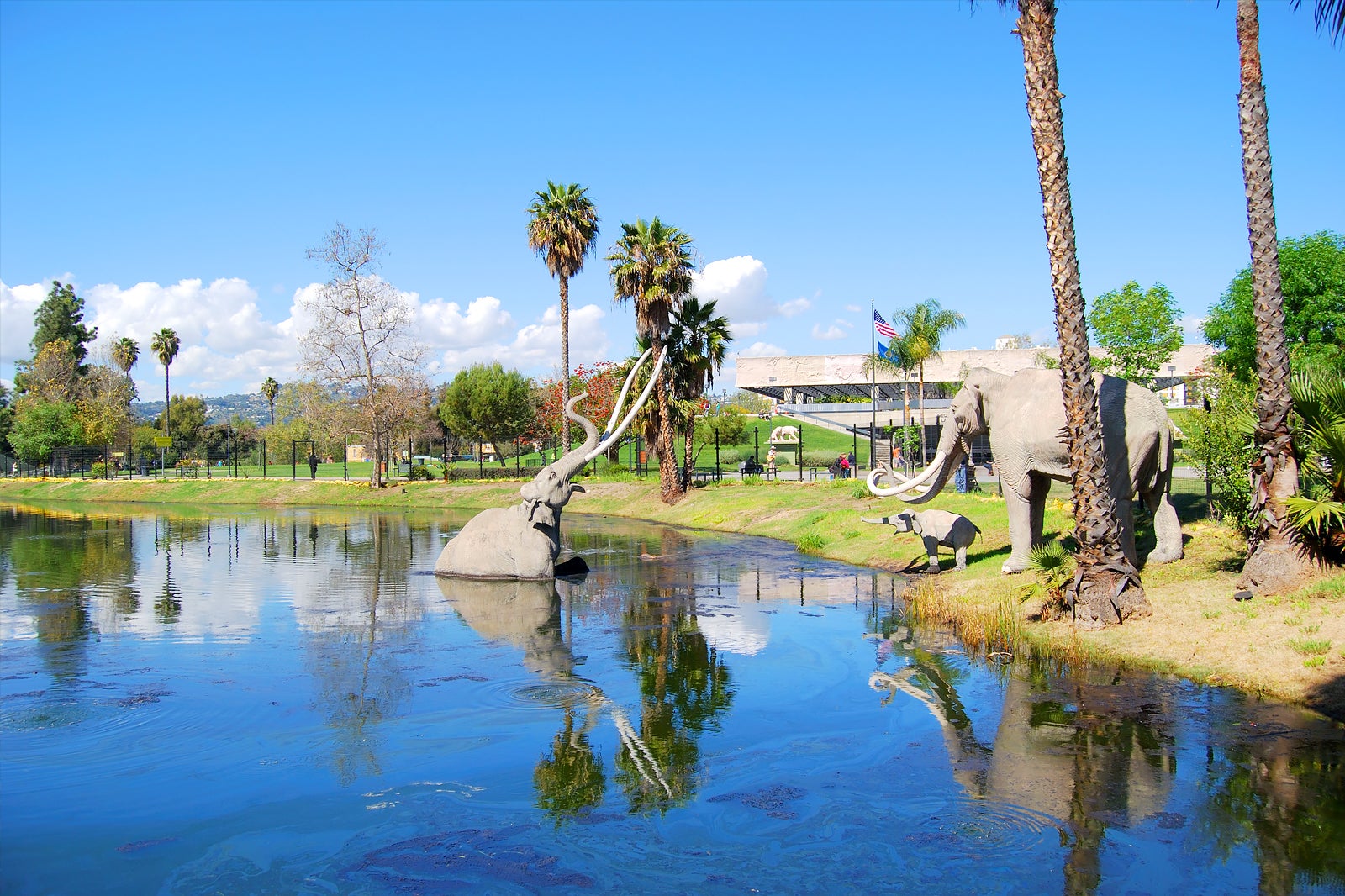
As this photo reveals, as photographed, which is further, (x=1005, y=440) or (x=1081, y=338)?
(x=1005, y=440)

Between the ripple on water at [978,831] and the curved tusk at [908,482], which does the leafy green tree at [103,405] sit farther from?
the ripple on water at [978,831]

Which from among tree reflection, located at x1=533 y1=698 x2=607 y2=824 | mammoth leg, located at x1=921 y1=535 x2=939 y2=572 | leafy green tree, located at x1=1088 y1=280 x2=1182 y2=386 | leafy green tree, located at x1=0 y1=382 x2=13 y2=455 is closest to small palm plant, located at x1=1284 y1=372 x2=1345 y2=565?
mammoth leg, located at x1=921 y1=535 x2=939 y2=572

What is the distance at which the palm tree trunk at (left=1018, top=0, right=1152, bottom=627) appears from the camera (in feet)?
41.2

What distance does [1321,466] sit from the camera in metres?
12.1

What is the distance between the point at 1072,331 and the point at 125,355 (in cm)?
9000

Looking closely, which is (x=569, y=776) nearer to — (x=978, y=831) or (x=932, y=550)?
(x=978, y=831)

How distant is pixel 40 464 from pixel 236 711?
69639 millimetres

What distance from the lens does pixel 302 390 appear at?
66.7 meters

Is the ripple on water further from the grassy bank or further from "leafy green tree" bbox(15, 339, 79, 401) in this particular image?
"leafy green tree" bbox(15, 339, 79, 401)

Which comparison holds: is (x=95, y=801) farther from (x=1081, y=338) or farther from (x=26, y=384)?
(x=26, y=384)

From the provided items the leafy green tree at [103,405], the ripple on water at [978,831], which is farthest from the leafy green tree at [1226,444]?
the leafy green tree at [103,405]

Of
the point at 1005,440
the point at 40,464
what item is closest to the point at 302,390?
the point at 40,464

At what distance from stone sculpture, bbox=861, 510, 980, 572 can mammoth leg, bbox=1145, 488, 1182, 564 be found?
11.2ft

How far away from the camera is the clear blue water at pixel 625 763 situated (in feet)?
21.6
